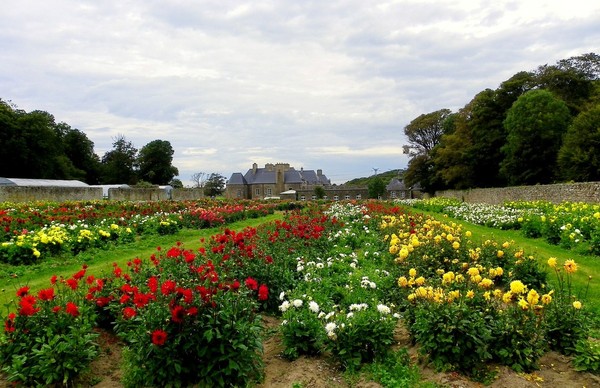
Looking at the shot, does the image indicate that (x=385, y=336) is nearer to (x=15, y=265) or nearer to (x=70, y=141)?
(x=15, y=265)

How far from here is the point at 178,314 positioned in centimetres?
362

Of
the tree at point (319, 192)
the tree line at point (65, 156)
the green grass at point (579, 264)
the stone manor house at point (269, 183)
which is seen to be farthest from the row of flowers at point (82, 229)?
the stone manor house at point (269, 183)

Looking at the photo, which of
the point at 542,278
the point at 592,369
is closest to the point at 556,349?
the point at 592,369

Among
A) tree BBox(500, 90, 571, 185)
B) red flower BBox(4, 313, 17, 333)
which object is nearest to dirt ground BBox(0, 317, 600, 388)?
red flower BBox(4, 313, 17, 333)

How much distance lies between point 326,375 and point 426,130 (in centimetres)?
6449

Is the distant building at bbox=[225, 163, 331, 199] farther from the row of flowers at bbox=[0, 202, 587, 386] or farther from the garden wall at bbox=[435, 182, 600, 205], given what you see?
the row of flowers at bbox=[0, 202, 587, 386]

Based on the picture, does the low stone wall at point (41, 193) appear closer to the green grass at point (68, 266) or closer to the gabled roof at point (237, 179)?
the green grass at point (68, 266)

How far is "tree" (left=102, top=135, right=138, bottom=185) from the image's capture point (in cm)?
7294

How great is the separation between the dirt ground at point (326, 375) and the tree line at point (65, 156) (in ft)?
169

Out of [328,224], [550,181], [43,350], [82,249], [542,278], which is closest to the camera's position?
[43,350]

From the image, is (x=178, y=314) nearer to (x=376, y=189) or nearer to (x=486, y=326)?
(x=486, y=326)

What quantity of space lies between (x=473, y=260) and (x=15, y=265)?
9.04 meters

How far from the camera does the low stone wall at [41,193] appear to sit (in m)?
22.2

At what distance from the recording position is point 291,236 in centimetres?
951
